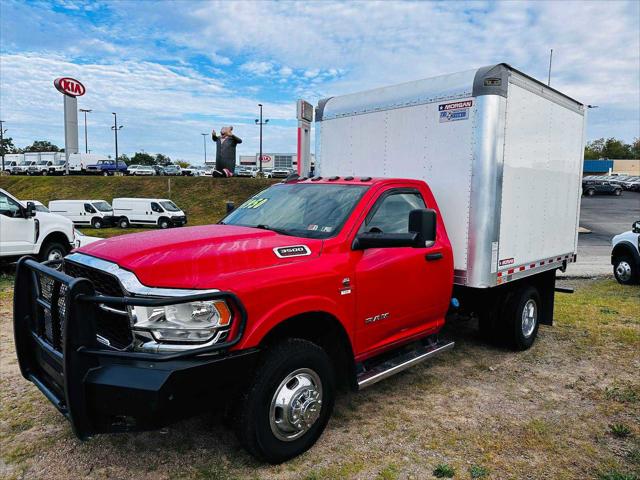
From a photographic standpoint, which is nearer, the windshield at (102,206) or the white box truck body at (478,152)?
the white box truck body at (478,152)

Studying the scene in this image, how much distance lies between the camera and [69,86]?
49.3 m

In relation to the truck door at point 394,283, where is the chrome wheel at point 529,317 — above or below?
below

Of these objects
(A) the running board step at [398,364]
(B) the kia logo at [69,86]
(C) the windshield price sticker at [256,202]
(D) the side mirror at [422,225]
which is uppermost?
(B) the kia logo at [69,86]

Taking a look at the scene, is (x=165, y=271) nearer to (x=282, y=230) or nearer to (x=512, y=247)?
(x=282, y=230)

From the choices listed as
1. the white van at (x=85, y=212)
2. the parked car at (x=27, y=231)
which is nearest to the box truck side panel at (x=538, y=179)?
the parked car at (x=27, y=231)

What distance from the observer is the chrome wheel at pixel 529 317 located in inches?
237

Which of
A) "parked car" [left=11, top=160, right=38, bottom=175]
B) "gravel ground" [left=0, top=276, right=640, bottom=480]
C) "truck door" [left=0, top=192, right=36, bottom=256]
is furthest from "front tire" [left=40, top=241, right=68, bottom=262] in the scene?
"parked car" [left=11, top=160, right=38, bottom=175]

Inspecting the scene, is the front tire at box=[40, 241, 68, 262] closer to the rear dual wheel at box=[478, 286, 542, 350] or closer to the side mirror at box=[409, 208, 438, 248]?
the rear dual wheel at box=[478, 286, 542, 350]

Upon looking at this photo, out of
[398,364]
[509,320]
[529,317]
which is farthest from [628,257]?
[398,364]

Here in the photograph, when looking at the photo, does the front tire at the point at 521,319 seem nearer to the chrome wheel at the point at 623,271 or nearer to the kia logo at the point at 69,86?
the chrome wheel at the point at 623,271

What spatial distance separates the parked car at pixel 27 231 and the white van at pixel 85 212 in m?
19.2

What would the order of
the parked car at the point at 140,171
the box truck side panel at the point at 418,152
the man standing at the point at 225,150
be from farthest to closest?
the parked car at the point at 140,171 → the man standing at the point at 225,150 → the box truck side panel at the point at 418,152

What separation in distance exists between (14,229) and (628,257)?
1297 centimetres

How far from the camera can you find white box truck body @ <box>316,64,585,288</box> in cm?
491
